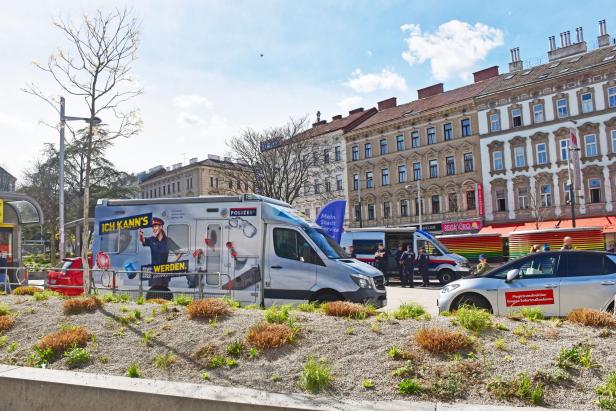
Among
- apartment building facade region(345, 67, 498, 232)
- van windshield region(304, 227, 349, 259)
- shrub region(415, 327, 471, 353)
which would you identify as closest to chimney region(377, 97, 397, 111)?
apartment building facade region(345, 67, 498, 232)

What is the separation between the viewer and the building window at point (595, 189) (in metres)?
40.5

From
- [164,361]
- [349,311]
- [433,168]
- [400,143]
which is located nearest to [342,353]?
[349,311]

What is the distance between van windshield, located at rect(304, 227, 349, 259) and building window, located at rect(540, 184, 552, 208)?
1430 inches

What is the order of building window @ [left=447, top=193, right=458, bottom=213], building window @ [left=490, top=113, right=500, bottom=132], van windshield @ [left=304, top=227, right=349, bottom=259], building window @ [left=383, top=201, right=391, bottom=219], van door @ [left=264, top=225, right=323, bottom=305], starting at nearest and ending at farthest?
van door @ [left=264, top=225, right=323, bottom=305] < van windshield @ [left=304, top=227, right=349, bottom=259] < building window @ [left=490, top=113, right=500, bottom=132] < building window @ [left=447, top=193, right=458, bottom=213] < building window @ [left=383, top=201, right=391, bottom=219]

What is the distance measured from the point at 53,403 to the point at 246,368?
6.11ft

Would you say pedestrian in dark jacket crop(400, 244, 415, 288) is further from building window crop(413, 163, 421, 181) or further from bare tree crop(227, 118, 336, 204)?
building window crop(413, 163, 421, 181)

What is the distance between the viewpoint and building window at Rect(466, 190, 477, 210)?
4738 cm

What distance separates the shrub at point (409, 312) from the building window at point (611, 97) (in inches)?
1590

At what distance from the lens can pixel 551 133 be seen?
141 ft

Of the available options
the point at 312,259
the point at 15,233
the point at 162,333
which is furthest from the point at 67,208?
the point at 162,333

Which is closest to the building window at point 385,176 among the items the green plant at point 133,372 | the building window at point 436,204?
the building window at point 436,204

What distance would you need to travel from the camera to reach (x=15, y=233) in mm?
19406

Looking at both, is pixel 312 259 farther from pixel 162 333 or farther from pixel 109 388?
pixel 109 388

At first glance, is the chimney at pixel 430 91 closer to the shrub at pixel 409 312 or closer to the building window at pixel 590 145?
the building window at pixel 590 145
